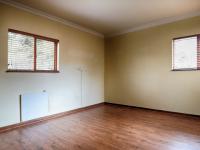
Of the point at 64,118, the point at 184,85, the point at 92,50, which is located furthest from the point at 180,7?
the point at 64,118

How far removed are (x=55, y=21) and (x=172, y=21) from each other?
321 centimetres

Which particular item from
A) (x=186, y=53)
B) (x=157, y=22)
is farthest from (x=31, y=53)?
(x=186, y=53)

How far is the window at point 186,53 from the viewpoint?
145 inches

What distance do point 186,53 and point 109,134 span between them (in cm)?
294

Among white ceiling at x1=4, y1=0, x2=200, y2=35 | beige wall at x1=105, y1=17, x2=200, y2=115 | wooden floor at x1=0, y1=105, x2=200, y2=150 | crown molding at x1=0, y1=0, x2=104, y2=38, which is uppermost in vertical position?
white ceiling at x1=4, y1=0, x2=200, y2=35

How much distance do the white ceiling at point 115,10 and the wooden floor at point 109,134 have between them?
8.78 ft

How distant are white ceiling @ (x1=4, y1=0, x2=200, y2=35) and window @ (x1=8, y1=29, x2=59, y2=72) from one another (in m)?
0.71

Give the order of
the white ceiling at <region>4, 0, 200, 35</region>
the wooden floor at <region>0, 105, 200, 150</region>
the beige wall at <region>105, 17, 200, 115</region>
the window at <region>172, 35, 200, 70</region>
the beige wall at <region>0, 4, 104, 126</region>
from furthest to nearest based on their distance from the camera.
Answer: the beige wall at <region>105, 17, 200, 115</region> < the window at <region>172, 35, 200, 70</region> < the white ceiling at <region>4, 0, 200, 35</region> < the beige wall at <region>0, 4, 104, 126</region> < the wooden floor at <region>0, 105, 200, 150</region>

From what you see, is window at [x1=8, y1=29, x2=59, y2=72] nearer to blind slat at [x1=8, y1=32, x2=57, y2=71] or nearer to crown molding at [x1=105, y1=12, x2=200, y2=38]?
blind slat at [x1=8, y1=32, x2=57, y2=71]

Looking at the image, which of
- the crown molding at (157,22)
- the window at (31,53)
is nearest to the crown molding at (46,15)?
the window at (31,53)

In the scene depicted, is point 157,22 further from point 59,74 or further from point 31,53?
point 31,53

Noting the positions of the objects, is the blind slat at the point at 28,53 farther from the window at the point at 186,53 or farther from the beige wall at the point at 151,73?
the window at the point at 186,53

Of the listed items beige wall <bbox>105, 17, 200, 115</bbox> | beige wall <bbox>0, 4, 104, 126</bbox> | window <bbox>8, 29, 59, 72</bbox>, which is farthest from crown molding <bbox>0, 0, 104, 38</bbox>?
beige wall <bbox>105, 17, 200, 115</bbox>

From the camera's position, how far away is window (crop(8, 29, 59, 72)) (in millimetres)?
3141
